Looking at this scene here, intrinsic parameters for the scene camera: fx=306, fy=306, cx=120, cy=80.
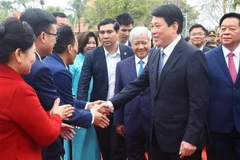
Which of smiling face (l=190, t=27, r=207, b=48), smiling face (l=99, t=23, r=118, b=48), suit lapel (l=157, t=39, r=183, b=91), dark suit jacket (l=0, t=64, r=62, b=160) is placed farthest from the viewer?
smiling face (l=190, t=27, r=207, b=48)

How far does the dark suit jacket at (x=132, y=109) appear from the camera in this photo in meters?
3.36

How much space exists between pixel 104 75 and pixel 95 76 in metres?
0.12

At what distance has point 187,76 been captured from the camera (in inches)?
99.3

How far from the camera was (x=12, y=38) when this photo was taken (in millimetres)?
1797

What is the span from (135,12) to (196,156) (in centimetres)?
2463

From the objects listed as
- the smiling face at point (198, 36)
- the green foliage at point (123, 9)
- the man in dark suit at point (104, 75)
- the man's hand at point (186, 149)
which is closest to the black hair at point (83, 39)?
the man in dark suit at point (104, 75)

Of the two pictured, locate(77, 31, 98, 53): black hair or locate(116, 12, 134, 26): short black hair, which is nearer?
locate(77, 31, 98, 53): black hair

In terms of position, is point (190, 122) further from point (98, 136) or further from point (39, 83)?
point (98, 136)

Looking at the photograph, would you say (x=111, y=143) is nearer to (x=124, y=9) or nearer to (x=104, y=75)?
(x=104, y=75)

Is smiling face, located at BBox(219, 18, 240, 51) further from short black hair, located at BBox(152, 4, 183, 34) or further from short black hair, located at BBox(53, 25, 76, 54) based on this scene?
short black hair, located at BBox(53, 25, 76, 54)

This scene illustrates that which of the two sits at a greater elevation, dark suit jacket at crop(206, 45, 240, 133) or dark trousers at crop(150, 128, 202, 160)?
dark suit jacket at crop(206, 45, 240, 133)

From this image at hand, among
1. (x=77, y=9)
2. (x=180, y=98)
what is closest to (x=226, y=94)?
(x=180, y=98)

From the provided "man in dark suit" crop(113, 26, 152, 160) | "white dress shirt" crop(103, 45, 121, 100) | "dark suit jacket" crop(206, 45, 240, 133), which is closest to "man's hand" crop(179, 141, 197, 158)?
"dark suit jacket" crop(206, 45, 240, 133)

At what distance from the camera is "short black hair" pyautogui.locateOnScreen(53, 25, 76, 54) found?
2770 millimetres
